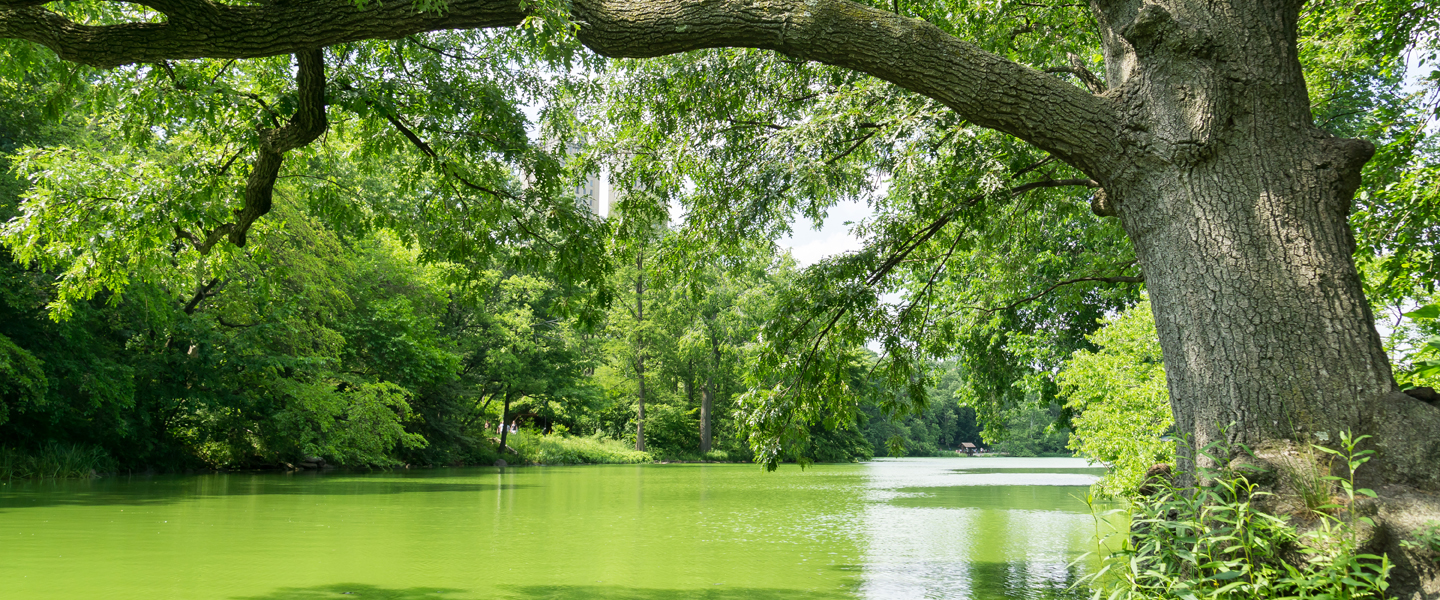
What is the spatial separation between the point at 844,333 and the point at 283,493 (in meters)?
9.40

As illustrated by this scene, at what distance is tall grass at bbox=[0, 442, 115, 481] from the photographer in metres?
12.4

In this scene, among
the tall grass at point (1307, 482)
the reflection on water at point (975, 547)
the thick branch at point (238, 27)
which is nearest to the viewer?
the tall grass at point (1307, 482)

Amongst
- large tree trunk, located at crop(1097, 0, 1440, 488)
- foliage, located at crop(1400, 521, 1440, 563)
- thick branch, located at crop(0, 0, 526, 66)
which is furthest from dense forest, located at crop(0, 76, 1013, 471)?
foliage, located at crop(1400, 521, 1440, 563)

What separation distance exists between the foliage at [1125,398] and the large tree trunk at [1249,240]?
500 centimetres

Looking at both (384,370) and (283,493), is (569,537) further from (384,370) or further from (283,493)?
(384,370)

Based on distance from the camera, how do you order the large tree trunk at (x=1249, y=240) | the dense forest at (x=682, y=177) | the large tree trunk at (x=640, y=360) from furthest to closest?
the large tree trunk at (x=640, y=360) < the dense forest at (x=682, y=177) < the large tree trunk at (x=1249, y=240)

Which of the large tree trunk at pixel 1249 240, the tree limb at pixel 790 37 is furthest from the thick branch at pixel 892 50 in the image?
the large tree trunk at pixel 1249 240

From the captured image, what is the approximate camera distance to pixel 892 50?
302cm

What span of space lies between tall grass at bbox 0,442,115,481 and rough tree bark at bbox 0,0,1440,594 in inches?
477

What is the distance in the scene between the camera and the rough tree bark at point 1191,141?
2502 mm

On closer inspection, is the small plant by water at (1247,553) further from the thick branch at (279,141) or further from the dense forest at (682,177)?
the thick branch at (279,141)

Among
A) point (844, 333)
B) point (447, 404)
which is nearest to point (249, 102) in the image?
point (844, 333)

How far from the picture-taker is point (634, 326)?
3069 centimetres

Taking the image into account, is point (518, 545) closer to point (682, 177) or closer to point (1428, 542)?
point (682, 177)
